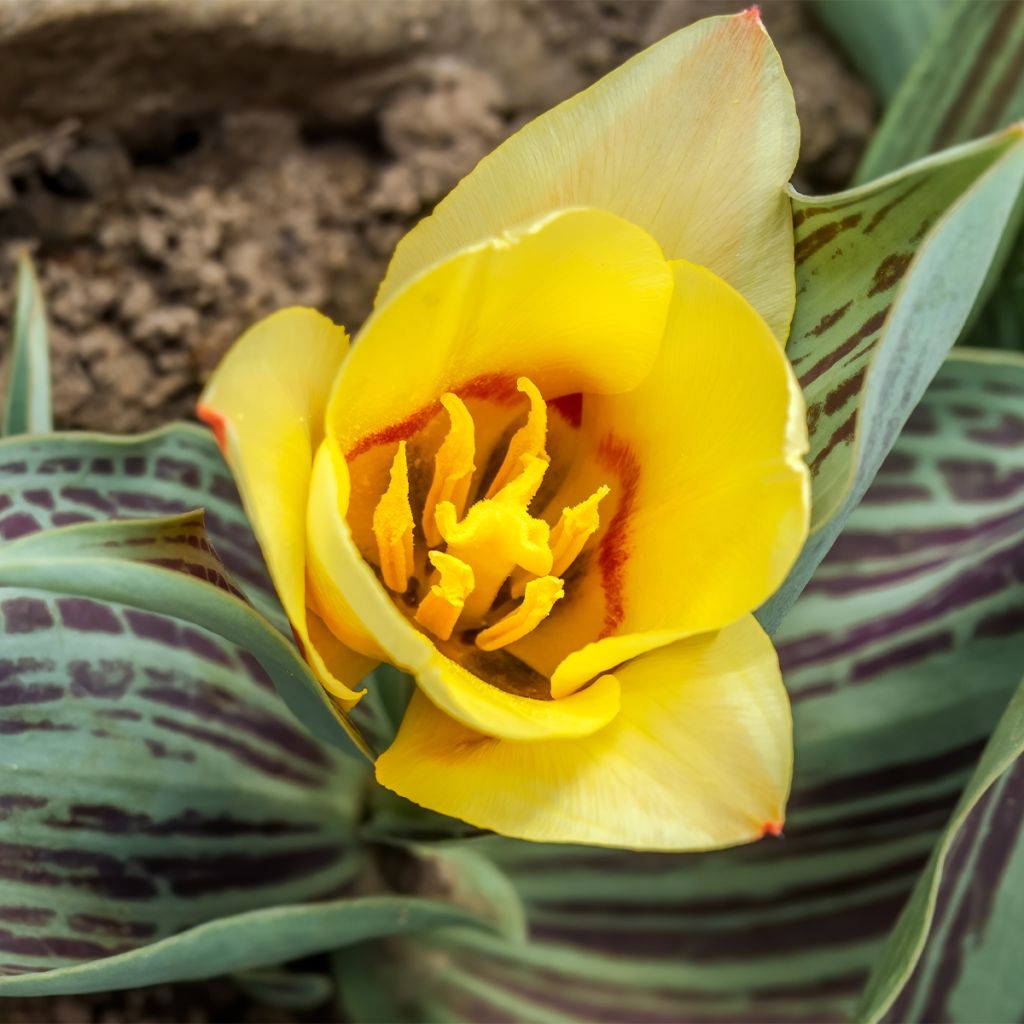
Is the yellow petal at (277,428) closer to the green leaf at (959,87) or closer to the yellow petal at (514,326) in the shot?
the yellow petal at (514,326)

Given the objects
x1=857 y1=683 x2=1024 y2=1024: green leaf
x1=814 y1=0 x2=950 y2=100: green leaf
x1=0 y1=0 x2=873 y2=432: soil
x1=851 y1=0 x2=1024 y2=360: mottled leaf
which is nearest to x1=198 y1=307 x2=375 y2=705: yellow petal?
x1=857 y1=683 x2=1024 y2=1024: green leaf

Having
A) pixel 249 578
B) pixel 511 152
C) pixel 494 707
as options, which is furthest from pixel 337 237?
pixel 494 707

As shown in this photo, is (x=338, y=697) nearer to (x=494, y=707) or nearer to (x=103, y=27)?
(x=494, y=707)

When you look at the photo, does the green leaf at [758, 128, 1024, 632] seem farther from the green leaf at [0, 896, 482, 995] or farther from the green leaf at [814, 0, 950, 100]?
the green leaf at [814, 0, 950, 100]

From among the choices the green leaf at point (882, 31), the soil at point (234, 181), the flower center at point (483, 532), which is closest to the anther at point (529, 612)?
the flower center at point (483, 532)

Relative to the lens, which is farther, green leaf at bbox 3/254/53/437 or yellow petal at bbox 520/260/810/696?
green leaf at bbox 3/254/53/437

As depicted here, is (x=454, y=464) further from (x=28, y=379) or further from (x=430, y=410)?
(x=28, y=379)

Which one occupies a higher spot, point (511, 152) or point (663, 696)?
point (511, 152)
